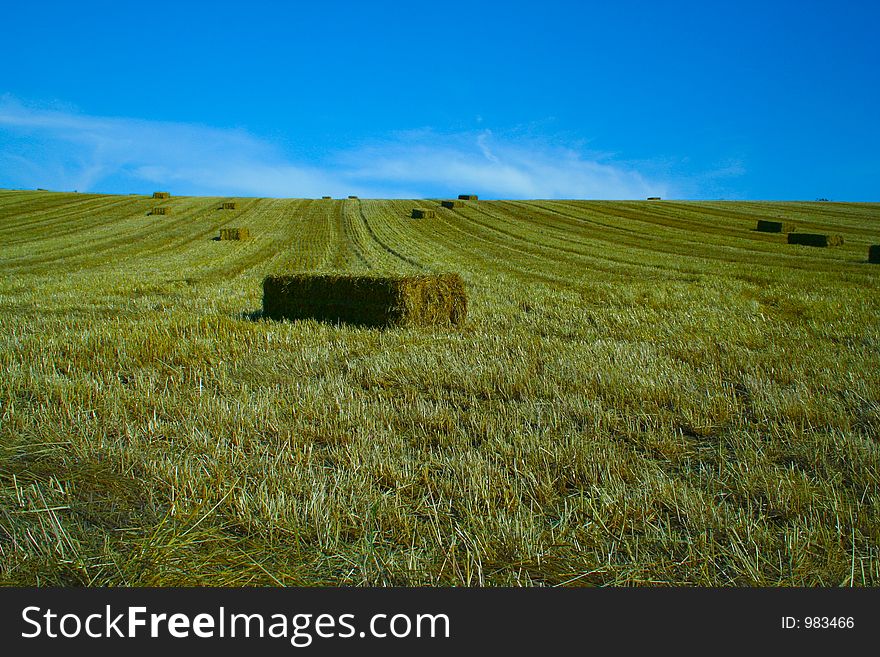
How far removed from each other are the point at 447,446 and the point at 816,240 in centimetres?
2828

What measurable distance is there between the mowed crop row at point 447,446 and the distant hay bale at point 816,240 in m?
19.5

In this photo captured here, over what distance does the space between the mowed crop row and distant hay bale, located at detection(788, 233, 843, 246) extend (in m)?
19.5

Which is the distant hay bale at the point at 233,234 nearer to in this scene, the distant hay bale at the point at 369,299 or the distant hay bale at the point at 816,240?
the distant hay bale at the point at 369,299

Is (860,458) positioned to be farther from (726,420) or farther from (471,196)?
(471,196)

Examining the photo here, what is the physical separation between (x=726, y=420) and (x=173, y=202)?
51058mm

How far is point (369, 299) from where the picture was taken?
8031mm

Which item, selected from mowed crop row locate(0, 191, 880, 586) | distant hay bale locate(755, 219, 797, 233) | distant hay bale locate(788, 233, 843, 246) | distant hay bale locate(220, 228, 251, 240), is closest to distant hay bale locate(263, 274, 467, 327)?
mowed crop row locate(0, 191, 880, 586)

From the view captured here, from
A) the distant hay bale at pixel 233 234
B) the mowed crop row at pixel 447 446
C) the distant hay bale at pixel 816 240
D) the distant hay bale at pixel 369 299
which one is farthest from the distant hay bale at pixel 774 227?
the distant hay bale at pixel 369 299

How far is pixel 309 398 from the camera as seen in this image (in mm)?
4430

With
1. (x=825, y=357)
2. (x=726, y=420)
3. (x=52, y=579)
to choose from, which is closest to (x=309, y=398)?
(x=52, y=579)

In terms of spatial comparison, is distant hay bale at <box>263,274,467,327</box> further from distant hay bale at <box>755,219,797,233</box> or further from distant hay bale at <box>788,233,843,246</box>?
distant hay bale at <box>755,219,797,233</box>

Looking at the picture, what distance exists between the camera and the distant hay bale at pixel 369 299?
25.6 ft

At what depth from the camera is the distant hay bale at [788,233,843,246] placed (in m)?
25.4

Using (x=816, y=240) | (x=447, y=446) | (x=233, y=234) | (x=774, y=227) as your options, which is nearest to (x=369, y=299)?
(x=447, y=446)
